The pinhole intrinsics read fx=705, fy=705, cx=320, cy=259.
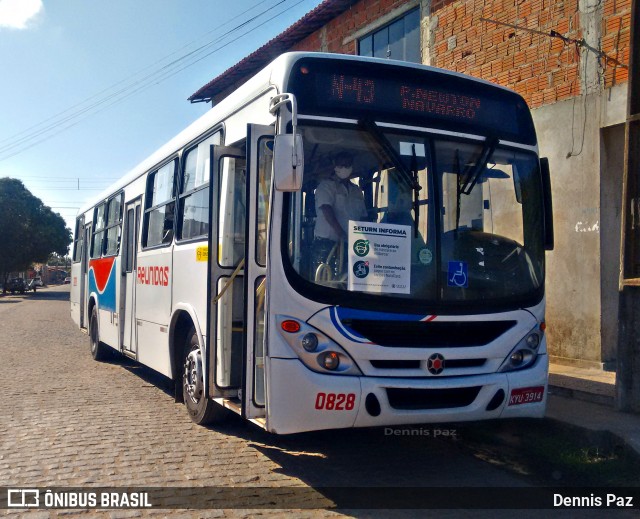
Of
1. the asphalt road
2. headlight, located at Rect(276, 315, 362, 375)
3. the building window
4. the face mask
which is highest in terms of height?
the building window

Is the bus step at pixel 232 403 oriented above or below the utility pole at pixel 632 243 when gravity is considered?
below

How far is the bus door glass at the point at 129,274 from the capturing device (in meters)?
9.53

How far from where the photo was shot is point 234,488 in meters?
5.12

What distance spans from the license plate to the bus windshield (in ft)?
2.26

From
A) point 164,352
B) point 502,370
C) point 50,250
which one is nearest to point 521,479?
point 502,370

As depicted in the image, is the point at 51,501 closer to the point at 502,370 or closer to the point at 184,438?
the point at 184,438

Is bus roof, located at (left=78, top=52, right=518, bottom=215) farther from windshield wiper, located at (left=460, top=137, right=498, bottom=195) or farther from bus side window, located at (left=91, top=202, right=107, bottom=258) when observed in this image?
bus side window, located at (left=91, top=202, right=107, bottom=258)

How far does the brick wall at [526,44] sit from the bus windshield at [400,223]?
5.40 m

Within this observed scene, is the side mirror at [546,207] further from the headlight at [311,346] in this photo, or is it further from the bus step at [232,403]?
the bus step at [232,403]

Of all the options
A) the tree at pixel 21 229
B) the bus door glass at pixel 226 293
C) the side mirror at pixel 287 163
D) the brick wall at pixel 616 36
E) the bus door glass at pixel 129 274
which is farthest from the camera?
the tree at pixel 21 229

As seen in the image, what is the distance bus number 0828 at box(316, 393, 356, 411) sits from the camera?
4.82m

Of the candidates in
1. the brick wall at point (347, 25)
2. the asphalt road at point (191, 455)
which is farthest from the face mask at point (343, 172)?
the brick wall at point (347, 25)

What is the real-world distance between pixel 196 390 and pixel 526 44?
7.86 metres

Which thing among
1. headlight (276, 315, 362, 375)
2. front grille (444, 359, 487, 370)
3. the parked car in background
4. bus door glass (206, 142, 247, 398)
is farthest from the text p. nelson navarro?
the parked car in background
